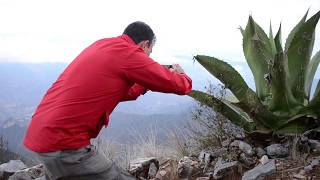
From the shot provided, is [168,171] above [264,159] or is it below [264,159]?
below

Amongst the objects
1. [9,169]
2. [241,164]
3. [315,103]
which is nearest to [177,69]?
[241,164]

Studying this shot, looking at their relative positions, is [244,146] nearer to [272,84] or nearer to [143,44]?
[272,84]

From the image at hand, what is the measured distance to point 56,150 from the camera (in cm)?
365

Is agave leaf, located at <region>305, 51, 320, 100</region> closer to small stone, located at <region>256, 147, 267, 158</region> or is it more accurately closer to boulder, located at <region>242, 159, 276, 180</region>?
small stone, located at <region>256, 147, 267, 158</region>

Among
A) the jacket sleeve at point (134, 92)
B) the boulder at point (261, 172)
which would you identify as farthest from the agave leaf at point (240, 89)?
the jacket sleeve at point (134, 92)

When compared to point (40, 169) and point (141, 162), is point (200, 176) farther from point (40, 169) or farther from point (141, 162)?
point (40, 169)

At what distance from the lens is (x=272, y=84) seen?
5762 millimetres

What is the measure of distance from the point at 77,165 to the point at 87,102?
0.38m

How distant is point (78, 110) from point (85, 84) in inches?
6.4

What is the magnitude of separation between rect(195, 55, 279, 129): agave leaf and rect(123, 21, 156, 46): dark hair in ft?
6.45

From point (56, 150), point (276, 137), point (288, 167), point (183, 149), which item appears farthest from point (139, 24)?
point (183, 149)

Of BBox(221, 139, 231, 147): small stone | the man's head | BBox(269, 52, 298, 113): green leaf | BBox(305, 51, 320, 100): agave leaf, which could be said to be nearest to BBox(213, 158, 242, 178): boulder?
BBox(221, 139, 231, 147): small stone

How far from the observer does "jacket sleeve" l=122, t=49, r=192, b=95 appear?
Result: 3.74 metres

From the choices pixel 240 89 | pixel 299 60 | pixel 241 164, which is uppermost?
pixel 299 60
